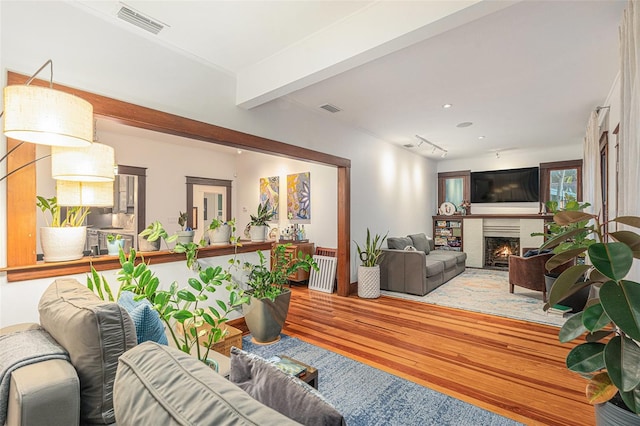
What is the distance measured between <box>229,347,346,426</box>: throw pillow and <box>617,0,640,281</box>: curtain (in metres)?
2.11

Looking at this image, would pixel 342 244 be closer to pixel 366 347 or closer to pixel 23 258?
pixel 366 347

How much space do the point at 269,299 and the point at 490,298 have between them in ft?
11.7

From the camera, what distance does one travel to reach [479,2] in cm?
174

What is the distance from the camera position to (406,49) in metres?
2.64

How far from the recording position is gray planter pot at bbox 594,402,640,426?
1338 millimetres

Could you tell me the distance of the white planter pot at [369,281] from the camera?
4.76m

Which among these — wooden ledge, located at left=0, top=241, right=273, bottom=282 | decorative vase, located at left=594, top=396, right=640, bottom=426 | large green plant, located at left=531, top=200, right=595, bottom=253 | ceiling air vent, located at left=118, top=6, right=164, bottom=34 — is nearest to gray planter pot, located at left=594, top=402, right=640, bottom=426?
decorative vase, located at left=594, top=396, right=640, bottom=426

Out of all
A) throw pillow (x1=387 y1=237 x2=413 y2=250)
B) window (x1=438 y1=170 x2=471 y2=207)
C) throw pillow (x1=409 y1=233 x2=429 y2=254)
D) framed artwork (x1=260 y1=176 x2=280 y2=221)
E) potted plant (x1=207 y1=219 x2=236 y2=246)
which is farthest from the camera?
window (x1=438 y1=170 x2=471 y2=207)

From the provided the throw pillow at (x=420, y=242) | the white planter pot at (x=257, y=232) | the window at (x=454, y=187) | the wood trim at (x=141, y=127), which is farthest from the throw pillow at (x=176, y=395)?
the window at (x=454, y=187)

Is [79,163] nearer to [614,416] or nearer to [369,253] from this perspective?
[614,416]

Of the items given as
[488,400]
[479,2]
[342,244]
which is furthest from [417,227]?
Result: [479,2]

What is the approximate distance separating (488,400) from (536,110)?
388cm

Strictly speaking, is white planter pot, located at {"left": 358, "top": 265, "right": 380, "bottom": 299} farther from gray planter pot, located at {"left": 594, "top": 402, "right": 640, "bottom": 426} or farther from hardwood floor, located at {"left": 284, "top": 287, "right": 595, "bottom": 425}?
gray planter pot, located at {"left": 594, "top": 402, "right": 640, "bottom": 426}

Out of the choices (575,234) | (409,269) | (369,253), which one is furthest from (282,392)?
(409,269)
